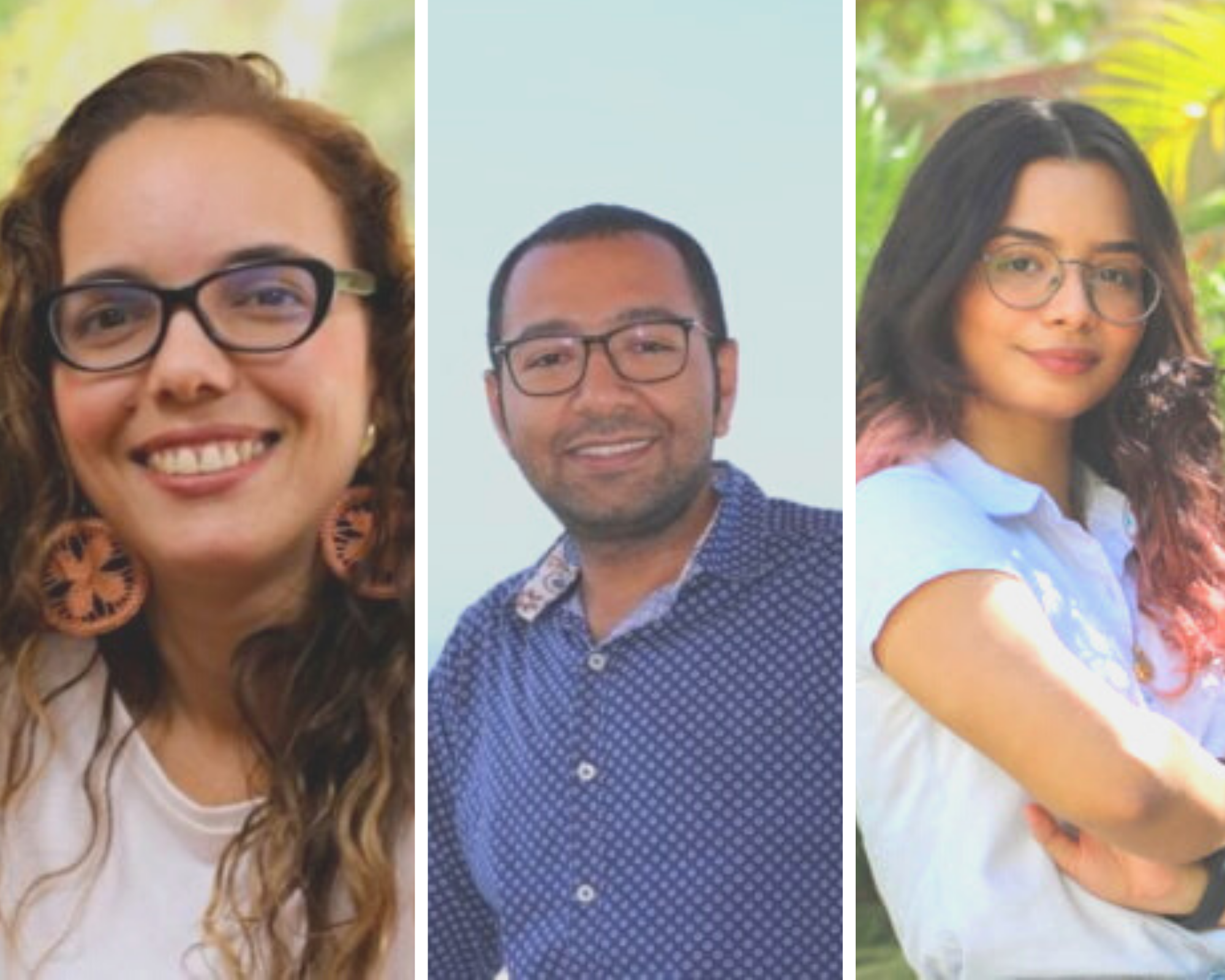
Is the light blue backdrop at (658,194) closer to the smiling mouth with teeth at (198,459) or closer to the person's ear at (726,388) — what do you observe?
the person's ear at (726,388)

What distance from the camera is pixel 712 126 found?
11.5 ft

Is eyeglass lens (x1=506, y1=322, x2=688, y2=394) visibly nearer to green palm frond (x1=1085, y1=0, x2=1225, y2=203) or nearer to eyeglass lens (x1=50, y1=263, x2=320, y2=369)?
eyeglass lens (x1=50, y1=263, x2=320, y2=369)

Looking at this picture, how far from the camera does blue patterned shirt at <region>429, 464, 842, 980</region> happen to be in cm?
339

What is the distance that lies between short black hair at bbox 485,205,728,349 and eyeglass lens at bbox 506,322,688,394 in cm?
6

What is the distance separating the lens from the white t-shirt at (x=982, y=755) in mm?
3402

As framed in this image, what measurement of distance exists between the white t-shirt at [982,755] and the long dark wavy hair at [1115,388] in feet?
0.17

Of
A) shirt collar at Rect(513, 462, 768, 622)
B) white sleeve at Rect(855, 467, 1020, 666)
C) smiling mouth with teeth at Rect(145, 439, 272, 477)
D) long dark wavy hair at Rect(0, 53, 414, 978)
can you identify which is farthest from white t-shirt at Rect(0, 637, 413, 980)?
white sleeve at Rect(855, 467, 1020, 666)

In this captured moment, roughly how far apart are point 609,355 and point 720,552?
1.14 feet

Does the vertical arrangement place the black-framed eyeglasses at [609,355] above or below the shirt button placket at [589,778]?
above

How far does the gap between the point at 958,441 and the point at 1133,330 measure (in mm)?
321

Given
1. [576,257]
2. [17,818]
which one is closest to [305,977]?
[17,818]

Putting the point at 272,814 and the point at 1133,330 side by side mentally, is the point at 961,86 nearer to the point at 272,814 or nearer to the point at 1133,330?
the point at 1133,330

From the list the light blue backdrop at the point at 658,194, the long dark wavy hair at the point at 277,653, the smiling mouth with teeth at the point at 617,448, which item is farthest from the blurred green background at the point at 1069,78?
the long dark wavy hair at the point at 277,653

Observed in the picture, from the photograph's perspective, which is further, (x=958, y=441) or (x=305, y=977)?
(x=958, y=441)
